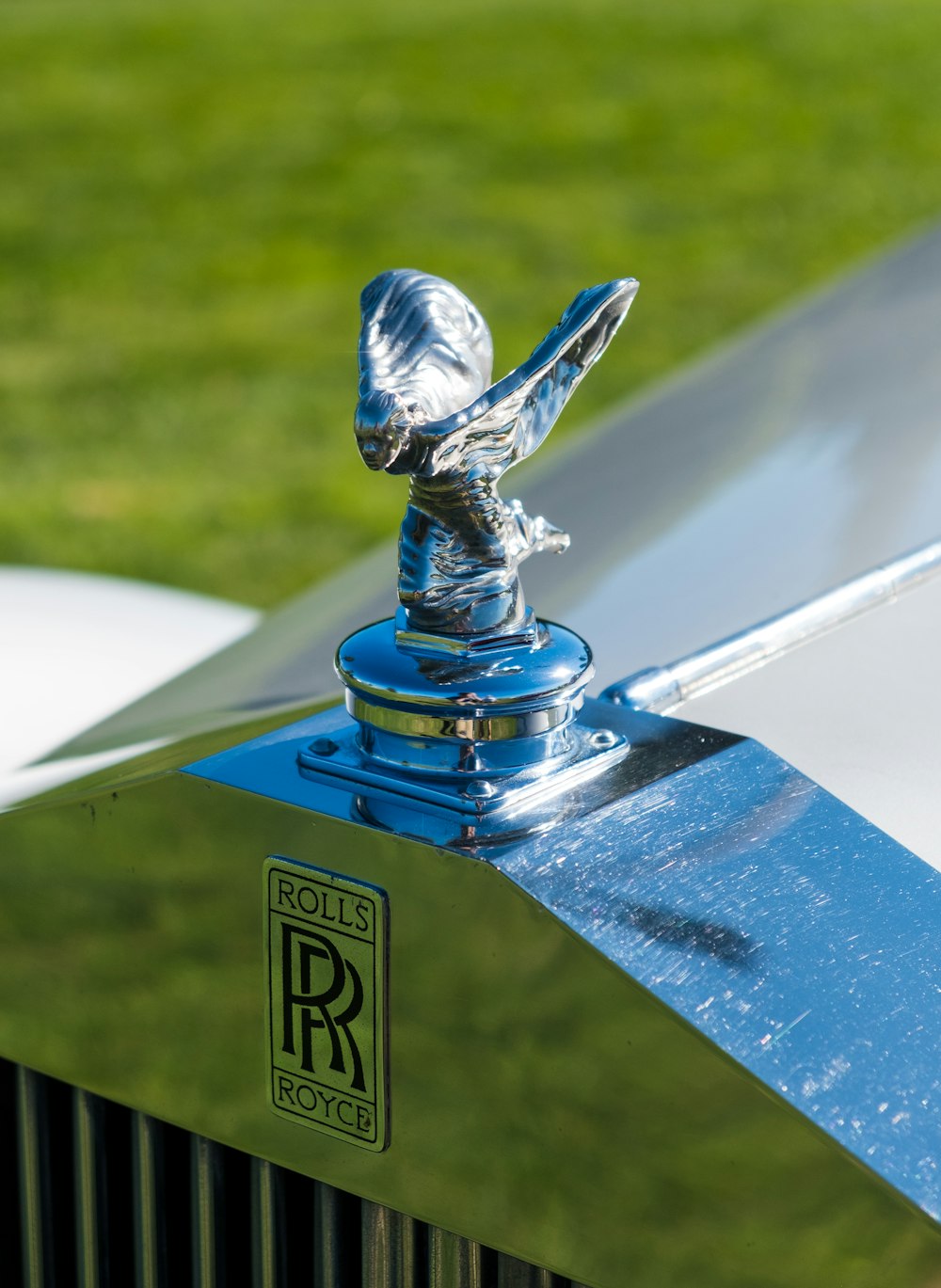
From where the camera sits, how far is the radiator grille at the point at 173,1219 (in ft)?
3.22

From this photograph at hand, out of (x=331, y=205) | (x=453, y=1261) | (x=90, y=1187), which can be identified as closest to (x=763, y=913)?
(x=453, y=1261)

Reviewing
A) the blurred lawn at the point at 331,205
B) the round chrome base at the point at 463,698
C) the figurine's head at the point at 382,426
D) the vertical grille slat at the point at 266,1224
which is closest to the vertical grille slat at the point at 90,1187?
the vertical grille slat at the point at 266,1224

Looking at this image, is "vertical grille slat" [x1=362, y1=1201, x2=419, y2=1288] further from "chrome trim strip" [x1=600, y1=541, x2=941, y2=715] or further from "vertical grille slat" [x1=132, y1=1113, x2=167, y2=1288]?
"chrome trim strip" [x1=600, y1=541, x2=941, y2=715]

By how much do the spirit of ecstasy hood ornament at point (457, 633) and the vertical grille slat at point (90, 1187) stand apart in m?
0.30

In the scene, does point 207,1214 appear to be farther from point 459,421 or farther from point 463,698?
point 459,421

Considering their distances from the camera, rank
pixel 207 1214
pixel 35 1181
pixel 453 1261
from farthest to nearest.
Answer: pixel 35 1181, pixel 207 1214, pixel 453 1261

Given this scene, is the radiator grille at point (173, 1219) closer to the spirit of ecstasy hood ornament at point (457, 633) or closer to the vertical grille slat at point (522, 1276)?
the vertical grille slat at point (522, 1276)

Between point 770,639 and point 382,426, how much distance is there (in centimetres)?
42

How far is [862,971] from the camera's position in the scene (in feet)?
2.85

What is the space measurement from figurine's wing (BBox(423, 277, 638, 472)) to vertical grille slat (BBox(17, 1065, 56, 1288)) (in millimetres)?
507

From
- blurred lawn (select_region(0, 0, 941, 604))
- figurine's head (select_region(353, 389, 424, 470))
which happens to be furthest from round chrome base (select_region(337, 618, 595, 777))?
blurred lawn (select_region(0, 0, 941, 604))

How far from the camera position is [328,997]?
0.93m

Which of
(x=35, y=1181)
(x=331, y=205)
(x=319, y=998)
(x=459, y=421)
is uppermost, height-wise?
(x=459, y=421)

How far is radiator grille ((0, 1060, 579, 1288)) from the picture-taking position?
38.7 inches
